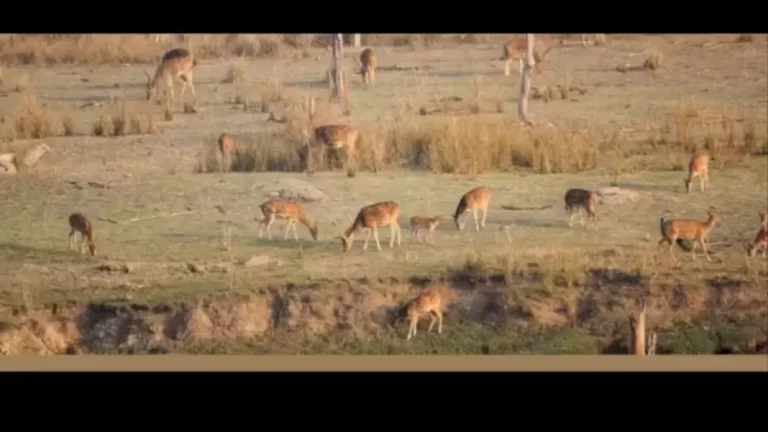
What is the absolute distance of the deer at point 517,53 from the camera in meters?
5.48

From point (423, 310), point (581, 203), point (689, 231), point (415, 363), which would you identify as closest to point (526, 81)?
point (581, 203)

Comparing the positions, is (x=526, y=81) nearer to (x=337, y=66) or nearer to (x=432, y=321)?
(x=337, y=66)

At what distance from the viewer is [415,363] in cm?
543

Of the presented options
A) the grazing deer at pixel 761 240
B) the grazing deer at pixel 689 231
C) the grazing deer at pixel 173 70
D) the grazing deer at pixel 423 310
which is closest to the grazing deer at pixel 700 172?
the grazing deer at pixel 689 231

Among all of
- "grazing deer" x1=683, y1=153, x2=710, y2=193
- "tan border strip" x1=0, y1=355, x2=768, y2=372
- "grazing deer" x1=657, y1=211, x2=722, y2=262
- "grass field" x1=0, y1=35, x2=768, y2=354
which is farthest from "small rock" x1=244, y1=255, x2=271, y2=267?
"grazing deer" x1=683, y1=153, x2=710, y2=193

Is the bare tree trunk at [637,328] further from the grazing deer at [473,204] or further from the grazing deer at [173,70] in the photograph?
the grazing deer at [173,70]

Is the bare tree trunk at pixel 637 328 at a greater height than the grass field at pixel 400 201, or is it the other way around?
the grass field at pixel 400 201

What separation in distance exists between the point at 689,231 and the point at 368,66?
1.67 m

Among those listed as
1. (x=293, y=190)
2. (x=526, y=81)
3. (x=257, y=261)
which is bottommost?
(x=257, y=261)

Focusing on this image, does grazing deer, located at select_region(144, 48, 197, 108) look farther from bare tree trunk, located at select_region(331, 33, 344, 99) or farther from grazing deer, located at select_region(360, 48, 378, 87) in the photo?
grazing deer, located at select_region(360, 48, 378, 87)

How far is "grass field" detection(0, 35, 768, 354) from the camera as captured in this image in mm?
5438

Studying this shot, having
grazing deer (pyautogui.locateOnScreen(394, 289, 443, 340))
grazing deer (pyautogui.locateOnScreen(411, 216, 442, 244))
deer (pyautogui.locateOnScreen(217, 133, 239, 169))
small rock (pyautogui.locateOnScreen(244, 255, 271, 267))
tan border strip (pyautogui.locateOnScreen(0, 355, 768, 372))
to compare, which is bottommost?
tan border strip (pyautogui.locateOnScreen(0, 355, 768, 372))

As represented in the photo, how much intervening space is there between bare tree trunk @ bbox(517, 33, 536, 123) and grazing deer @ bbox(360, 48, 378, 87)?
70 centimetres
